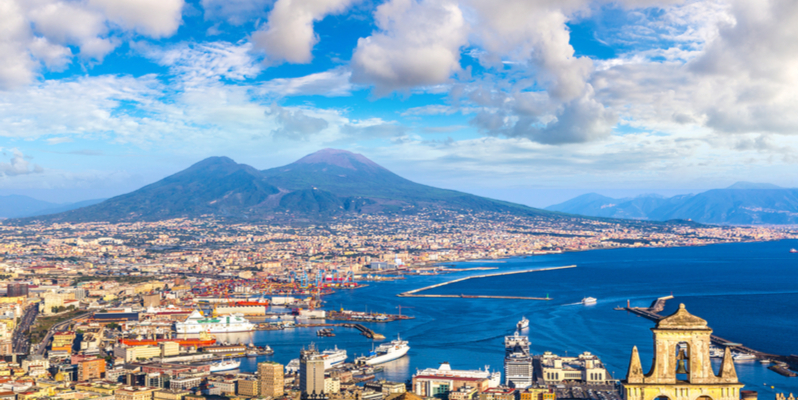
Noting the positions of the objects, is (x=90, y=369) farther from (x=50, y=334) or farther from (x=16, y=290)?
(x=16, y=290)

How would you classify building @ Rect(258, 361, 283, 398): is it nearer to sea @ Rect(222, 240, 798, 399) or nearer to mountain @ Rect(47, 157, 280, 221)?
sea @ Rect(222, 240, 798, 399)

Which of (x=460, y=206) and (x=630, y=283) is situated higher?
(x=460, y=206)

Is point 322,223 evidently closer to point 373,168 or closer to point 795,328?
point 373,168

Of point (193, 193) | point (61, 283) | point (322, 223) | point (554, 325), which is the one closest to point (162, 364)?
point (554, 325)

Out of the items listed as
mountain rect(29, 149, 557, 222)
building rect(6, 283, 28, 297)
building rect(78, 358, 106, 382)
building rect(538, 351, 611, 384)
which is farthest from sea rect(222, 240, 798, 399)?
mountain rect(29, 149, 557, 222)

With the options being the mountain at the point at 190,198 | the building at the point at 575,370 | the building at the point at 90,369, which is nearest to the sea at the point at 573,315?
the building at the point at 575,370

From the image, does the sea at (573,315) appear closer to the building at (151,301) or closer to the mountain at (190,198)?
the building at (151,301)

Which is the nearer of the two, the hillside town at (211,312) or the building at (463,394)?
the building at (463,394)
